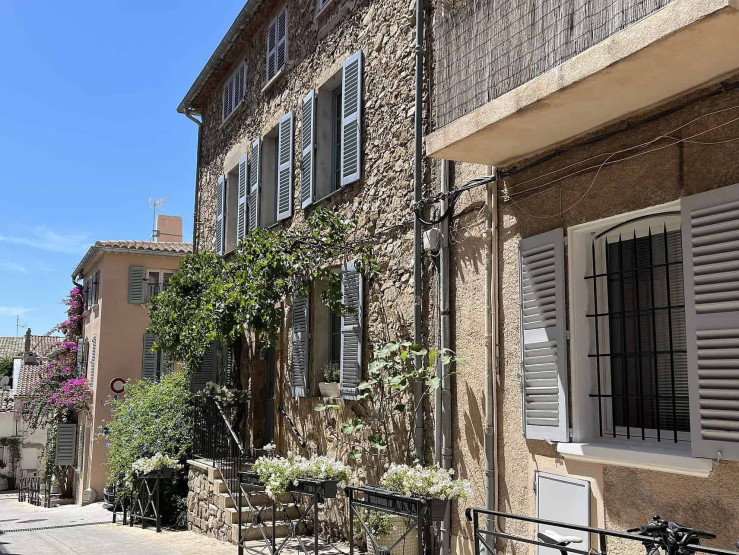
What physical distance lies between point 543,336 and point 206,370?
9129 mm

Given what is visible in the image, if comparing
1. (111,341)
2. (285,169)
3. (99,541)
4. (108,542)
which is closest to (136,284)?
(111,341)

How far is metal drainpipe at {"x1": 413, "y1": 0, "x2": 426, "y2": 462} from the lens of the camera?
7.32m

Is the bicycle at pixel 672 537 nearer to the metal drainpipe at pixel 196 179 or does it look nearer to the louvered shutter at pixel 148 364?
the metal drainpipe at pixel 196 179

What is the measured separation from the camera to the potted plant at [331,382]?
9.20 m

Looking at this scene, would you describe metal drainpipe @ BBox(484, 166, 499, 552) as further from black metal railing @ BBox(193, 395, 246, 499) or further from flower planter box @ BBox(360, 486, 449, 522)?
black metal railing @ BBox(193, 395, 246, 499)

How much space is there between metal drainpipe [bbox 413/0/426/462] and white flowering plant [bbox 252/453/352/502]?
879mm

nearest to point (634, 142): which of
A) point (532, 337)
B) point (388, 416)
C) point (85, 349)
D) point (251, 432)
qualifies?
point (532, 337)

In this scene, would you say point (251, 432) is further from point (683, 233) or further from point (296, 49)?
point (683, 233)

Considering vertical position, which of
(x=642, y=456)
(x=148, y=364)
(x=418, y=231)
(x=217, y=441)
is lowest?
(x=217, y=441)

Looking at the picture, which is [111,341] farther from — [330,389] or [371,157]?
[371,157]

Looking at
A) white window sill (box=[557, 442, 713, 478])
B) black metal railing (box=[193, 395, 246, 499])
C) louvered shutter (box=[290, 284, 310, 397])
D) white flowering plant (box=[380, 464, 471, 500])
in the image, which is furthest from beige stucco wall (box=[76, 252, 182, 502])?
white window sill (box=[557, 442, 713, 478])

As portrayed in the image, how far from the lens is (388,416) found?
26.0 ft

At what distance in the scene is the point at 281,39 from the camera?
454 inches

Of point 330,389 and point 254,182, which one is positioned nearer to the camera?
point 330,389
